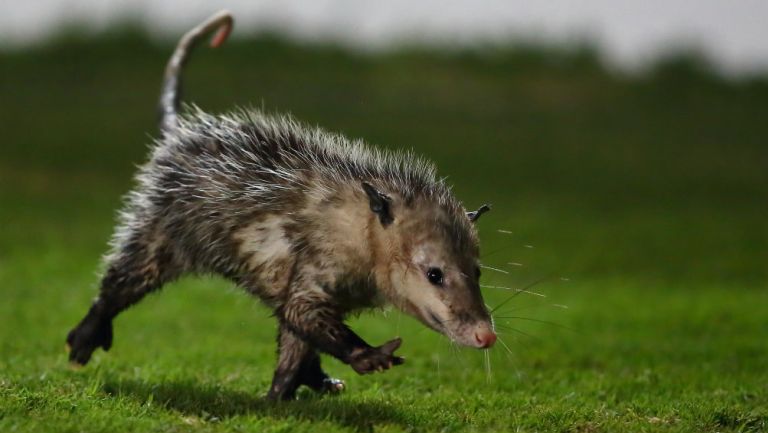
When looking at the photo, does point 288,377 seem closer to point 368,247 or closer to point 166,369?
point 368,247

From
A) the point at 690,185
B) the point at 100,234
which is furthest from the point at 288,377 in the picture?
the point at 690,185

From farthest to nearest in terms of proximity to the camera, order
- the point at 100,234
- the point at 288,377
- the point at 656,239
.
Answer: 1. the point at 656,239
2. the point at 100,234
3. the point at 288,377

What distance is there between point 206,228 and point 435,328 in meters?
1.36

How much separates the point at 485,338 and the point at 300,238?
3.34 feet

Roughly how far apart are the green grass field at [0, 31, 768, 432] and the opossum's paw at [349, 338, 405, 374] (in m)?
0.31

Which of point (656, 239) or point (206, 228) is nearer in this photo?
point (206, 228)

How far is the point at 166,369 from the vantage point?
22.2ft

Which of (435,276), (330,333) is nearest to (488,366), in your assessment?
(435,276)

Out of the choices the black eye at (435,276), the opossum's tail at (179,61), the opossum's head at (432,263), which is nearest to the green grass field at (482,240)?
the opossum's head at (432,263)

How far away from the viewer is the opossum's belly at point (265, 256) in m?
5.25

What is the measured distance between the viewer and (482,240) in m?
13.0

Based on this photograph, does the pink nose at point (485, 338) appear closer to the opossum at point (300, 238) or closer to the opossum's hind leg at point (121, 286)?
the opossum at point (300, 238)

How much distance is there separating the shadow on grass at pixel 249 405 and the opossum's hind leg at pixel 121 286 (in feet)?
1.08

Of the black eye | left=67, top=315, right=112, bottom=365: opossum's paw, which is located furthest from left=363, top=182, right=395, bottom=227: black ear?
left=67, top=315, right=112, bottom=365: opossum's paw
